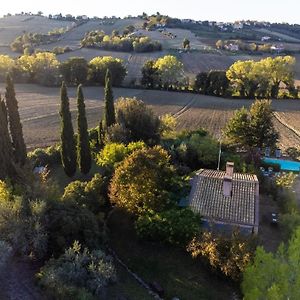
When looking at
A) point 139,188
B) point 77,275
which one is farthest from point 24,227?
point 139,188

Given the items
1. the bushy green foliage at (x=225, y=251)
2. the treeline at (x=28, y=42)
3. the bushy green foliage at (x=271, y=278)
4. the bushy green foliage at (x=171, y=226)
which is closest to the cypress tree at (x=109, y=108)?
the bushy green foliage at (x=171, y=226)

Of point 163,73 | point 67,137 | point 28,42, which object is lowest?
point 163,73

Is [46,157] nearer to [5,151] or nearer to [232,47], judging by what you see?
[5,151]

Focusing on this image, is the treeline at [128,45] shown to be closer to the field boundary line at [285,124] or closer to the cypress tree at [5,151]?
the field boundary line at [285,124]

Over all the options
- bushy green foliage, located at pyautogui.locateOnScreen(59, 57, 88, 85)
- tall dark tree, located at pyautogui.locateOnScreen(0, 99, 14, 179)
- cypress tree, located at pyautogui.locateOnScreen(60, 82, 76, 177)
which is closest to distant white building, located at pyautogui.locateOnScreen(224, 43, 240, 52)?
bushy green foliage, located at pyautogui.locateOnScreen(59, 57, 88, 85)

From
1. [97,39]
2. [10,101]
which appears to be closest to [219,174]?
[10,101]

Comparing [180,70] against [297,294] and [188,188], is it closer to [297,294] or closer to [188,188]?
[188,188]
